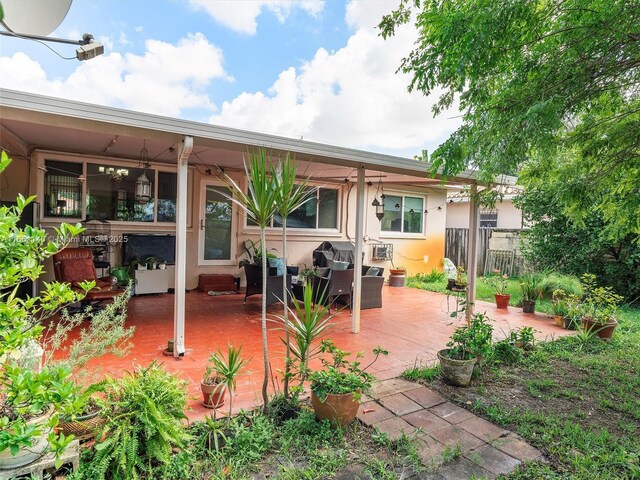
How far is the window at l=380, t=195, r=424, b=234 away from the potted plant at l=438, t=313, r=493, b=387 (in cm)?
690

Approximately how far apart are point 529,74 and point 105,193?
713cm

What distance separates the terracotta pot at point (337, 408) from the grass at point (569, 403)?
Result: 42.5 inches

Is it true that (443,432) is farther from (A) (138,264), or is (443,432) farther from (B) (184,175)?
(A) (138,264)

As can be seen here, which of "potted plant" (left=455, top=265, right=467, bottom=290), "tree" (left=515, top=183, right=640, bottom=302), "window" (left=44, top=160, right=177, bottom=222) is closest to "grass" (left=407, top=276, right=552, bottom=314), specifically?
"tree" (left=515, top=183, right=640, bottom=302)

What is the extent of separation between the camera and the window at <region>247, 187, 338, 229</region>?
9.18 metres

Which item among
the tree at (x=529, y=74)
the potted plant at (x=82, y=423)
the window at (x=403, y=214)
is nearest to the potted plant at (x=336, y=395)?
the potted plant at (x=82, y=423)

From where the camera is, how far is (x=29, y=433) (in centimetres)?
132

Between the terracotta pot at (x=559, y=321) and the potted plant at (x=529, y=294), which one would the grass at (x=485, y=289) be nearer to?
the potted plant at (x=529, y=294)

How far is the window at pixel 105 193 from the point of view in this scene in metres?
6.52

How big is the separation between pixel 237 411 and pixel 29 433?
174cm

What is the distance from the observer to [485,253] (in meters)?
11.8

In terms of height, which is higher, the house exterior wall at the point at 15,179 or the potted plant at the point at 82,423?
the house exterior wall at the point at 15,179

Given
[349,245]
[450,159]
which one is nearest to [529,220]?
[349,245]

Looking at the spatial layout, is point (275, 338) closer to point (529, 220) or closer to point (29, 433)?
point (29, 433)
